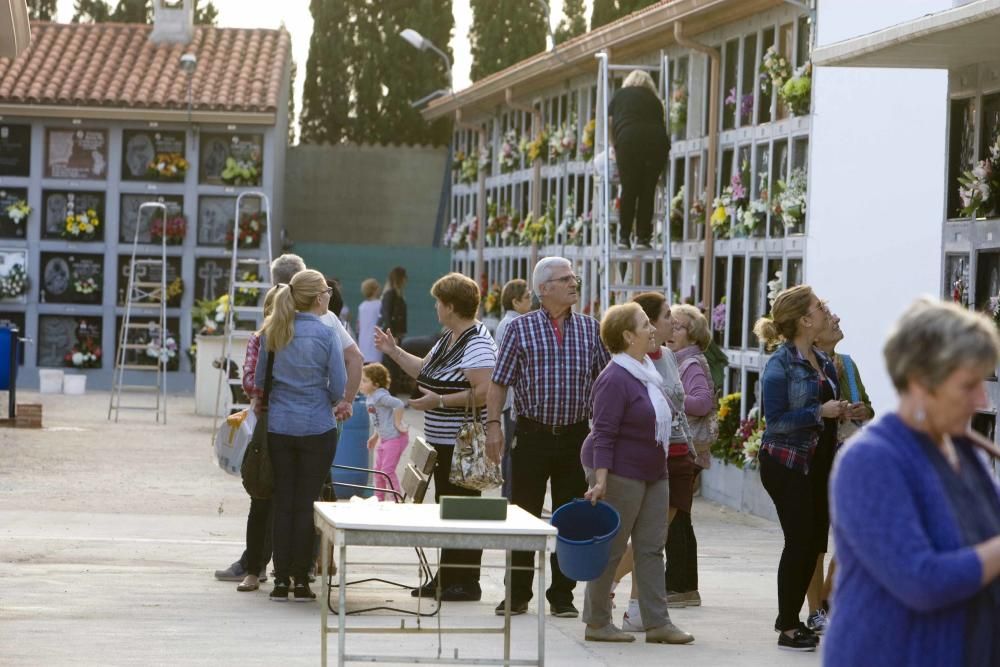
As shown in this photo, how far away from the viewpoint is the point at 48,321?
74.9ft

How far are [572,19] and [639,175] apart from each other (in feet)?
65.1

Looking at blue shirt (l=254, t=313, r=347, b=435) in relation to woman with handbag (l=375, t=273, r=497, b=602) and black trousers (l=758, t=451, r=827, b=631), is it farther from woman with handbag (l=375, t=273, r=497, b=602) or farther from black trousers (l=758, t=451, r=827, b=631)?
black trousers (l=758, t=451, r=827, b=631)

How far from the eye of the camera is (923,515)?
295cm

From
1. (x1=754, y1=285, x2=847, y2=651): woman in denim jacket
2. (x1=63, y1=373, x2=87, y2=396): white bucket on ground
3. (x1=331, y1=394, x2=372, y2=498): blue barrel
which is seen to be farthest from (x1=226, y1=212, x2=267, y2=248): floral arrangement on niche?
(x1=754, y1=285, x2=847, y2=651): woman in denim jacket

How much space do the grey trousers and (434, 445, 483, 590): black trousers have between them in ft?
3.21

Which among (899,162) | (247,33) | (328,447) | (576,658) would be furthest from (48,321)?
(576,658)

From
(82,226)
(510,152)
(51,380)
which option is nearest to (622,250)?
(510,152)

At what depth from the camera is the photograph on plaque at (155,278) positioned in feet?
73.6

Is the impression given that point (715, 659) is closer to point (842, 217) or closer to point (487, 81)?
point (842, 217)

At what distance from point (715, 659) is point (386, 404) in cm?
409

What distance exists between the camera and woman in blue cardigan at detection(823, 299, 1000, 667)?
2.91 m

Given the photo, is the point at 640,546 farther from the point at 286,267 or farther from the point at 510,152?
the point at 510,152

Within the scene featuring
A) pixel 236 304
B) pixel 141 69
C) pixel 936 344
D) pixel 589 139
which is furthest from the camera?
pixel 141 69

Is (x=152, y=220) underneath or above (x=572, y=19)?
underneath
